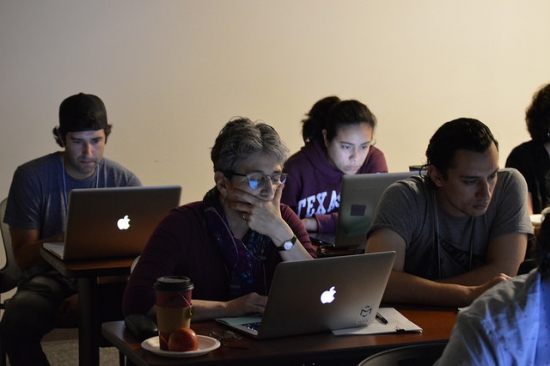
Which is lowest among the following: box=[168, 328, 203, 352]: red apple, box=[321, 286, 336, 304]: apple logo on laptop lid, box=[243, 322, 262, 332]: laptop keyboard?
box=[243, 322, 262, 332]: laptop keyboard

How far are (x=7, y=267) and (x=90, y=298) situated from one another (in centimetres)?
78

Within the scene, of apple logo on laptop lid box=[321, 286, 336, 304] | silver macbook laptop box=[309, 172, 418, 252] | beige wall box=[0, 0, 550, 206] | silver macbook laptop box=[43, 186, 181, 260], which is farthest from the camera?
beige wall box=[0, 0, 550, 206]

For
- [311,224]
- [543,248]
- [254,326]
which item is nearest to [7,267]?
[311,224]

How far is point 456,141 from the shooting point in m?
2.59

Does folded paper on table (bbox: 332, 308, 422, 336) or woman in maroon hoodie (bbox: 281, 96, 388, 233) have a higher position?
woman in maroon hoodie (bbox: 281, 96, 388, 233)

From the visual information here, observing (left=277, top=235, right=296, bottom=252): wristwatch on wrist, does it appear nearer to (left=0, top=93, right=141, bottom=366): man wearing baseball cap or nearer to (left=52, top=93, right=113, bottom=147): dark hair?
(left=0, top=93, right=141, bottom=366): man wearing baseball cap

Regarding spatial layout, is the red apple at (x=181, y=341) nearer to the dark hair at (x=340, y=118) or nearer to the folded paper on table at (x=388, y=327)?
the folded paper on table at (x=388, y=327)

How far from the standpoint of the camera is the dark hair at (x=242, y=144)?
247 cm

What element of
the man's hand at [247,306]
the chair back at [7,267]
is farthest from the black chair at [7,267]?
the man's hand at [247,306]

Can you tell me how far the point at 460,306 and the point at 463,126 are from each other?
0.57 m

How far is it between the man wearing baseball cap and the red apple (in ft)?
4.98

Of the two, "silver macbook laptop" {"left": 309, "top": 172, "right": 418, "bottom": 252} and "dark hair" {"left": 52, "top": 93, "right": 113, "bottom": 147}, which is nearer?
"silver macbook laptop" {"left": 309, "top": 172, "right": 418, "bottom": 252}

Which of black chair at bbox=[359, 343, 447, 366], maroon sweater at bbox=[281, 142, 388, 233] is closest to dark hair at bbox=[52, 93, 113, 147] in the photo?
maroon sweater at bbox=[281, 142, 388, 233]

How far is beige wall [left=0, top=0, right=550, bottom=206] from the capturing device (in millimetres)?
4375
